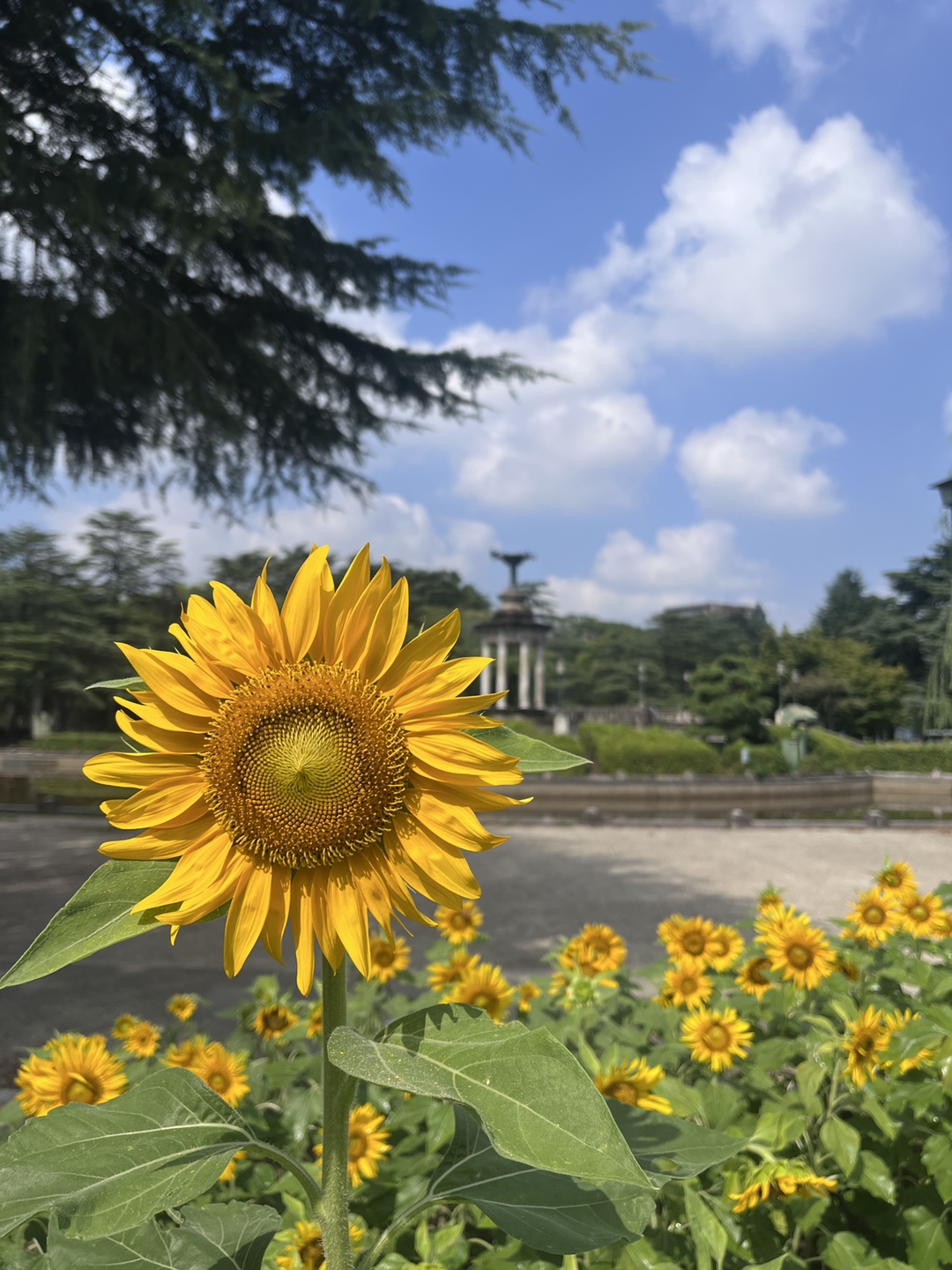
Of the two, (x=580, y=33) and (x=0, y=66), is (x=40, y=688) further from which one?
(x=580, y=33)

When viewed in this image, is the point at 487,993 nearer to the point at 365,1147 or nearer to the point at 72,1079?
the point at 365,1147

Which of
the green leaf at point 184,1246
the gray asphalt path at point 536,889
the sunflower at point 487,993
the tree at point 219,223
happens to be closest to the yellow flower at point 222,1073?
the sunflower at point 487,993

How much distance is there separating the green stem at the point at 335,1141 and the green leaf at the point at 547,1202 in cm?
10

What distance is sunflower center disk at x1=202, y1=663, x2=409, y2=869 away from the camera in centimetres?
68

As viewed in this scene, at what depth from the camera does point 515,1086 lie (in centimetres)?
60

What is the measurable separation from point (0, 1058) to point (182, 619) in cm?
458

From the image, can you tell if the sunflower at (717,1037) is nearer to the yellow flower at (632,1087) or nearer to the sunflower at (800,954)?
the sunflower at (800,954)

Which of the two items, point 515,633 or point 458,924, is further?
point 515,633

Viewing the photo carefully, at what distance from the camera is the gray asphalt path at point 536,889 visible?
5.32 meters

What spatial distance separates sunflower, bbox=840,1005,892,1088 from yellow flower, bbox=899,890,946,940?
1.93 ft

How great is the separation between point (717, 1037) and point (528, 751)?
124 cm

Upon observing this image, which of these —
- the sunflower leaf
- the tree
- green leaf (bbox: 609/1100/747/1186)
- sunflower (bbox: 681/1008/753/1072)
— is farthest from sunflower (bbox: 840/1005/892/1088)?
the tree


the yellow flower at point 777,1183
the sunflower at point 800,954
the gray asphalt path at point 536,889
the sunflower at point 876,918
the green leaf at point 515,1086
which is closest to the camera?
the green leaf at point 515,1086

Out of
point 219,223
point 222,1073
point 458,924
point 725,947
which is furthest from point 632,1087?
point 219,223
